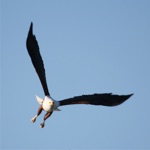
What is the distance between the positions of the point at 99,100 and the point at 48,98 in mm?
2015

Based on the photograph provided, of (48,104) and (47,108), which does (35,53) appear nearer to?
(48,104)

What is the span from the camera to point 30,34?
3853cm

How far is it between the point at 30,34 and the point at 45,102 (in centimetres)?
285

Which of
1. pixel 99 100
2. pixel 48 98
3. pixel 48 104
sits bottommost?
pixel 48 104

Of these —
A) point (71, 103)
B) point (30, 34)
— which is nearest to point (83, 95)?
point (71, 103)

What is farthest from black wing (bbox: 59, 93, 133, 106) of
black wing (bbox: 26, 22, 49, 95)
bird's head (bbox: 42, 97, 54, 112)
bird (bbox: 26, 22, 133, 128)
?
black wing (bbox: 26, 22, 49, 95)

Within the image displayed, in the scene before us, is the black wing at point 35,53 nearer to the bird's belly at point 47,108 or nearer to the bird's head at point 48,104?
the bird's head at point 48,104

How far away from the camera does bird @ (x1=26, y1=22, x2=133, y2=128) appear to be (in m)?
37.8

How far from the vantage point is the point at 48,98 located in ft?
125

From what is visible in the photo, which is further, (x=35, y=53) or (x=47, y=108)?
(x=35, y=53)

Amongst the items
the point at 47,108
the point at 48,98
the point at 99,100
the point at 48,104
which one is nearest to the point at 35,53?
the point at 48,98

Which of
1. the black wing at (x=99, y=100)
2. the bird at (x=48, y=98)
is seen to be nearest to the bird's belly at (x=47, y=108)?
the bird at (x=48, y=98)

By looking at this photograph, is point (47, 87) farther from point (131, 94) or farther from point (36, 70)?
point (131, 94)

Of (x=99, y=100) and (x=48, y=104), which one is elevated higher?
(x=99, y=100)
